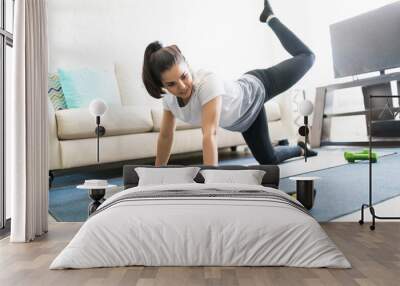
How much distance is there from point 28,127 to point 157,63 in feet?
3.85

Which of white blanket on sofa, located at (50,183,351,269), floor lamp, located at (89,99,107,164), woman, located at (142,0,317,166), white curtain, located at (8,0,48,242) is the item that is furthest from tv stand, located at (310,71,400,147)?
white curtain, located at (8,0,48,242)

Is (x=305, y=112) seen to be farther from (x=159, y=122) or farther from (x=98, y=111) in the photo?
(x=98, y=111)

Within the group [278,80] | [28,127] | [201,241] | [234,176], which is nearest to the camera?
[201,241]

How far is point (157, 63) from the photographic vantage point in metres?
4.20

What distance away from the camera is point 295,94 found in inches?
171

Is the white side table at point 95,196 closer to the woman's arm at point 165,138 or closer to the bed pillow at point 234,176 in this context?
the woman's arm at point 165,138

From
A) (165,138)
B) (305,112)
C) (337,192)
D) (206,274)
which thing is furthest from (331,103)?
(206,274)

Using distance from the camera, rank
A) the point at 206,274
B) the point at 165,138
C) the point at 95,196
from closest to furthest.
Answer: the point at 206,274 → the point at 95,196 → the point at 165,138

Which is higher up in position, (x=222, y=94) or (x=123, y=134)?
(x=222, y=94)

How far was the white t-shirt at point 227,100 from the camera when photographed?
4164mm

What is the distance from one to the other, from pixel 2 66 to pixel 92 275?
84.9 inches

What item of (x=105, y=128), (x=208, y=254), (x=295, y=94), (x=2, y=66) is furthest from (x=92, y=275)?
(x=295, y=94)

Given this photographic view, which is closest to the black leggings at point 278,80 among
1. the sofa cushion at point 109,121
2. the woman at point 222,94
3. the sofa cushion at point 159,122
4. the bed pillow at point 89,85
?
the woman at point 222,94

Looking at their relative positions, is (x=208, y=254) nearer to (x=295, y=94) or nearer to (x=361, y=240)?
(x=361, y=240)
